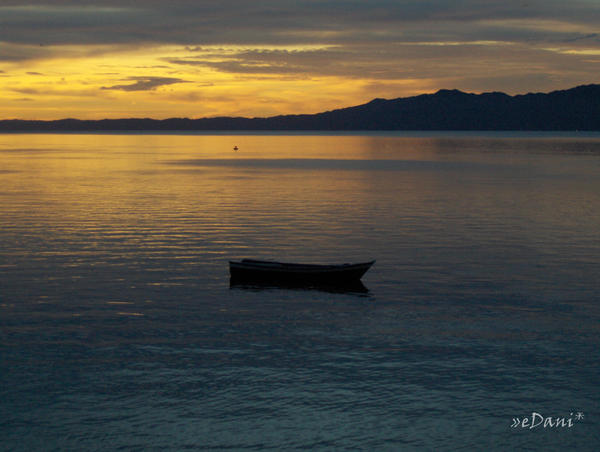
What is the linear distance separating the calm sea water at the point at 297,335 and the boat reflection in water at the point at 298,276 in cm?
102

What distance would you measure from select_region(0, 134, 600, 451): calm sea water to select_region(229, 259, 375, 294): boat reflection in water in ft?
3.35

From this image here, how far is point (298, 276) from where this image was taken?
145 ft

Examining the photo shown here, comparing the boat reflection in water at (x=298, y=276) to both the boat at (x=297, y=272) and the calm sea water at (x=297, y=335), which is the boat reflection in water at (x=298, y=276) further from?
the calm sea water at (x=297, y=335)

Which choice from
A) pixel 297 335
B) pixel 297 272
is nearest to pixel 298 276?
pixel 297 272

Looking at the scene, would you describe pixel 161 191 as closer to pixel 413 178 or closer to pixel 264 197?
pixel 264 197

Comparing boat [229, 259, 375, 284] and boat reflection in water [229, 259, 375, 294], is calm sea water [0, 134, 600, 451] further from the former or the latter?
boat [229, 259, 375, 284]

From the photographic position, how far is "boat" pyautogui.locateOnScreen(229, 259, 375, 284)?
4409 cm

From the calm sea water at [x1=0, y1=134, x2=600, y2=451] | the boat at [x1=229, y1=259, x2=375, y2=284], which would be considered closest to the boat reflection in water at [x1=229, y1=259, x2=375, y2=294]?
the boat at [x1=229, y1=259, x2=375, y2=284]

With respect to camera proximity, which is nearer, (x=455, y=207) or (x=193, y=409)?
(x=193, y=409)

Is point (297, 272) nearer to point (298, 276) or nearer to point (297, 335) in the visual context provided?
point (298, 276)

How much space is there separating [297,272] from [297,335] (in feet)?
34.3

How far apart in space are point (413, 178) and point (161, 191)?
48.7 meters

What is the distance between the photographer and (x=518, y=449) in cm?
2284

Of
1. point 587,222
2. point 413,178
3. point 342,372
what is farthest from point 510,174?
point 342,372
